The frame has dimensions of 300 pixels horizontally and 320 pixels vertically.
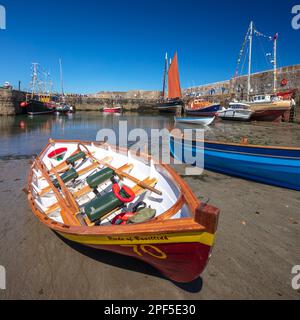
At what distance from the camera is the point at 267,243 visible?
191 inches

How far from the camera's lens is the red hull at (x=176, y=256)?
2918 millimetres

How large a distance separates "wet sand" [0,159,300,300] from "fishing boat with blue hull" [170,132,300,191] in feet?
6.25

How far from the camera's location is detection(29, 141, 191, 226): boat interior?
4.39 metres

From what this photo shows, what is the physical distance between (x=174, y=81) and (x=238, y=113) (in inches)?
1030

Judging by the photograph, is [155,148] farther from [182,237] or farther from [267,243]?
[182,237]

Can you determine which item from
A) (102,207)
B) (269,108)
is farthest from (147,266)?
(269,108)

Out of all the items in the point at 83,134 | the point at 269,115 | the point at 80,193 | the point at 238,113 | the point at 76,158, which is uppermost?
the point at 238,113

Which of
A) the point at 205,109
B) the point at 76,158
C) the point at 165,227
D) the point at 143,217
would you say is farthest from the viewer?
the point at 205,109

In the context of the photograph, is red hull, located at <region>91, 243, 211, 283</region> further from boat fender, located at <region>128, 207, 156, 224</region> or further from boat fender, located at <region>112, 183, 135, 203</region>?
boat fender, located at <region>112, 183, 135, 203</region>

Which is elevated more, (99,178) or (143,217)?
(99,178)

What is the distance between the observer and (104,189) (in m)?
6.58

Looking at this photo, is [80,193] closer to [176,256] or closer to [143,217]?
[143,217]
